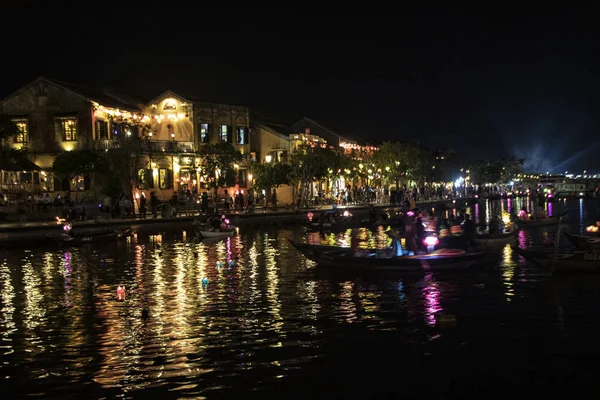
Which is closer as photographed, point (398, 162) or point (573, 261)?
point (573, 261)

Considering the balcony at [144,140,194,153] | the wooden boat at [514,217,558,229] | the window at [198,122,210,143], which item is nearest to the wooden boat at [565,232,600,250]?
the wooden boat at [514,217,558,229]

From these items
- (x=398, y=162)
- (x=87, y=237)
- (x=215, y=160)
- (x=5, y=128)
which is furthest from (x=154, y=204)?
(x=398, y=162)

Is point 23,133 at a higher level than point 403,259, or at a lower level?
higher

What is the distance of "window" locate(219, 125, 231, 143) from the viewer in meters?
61.0

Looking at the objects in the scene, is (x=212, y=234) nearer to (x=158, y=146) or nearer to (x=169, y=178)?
(x=158, y=146)

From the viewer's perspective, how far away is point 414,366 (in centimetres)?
1198

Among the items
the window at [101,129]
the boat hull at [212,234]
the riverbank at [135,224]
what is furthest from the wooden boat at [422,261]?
the window at [101,129]

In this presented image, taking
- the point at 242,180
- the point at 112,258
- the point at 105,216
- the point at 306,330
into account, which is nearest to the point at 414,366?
the point at 306,330

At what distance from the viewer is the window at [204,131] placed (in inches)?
2333

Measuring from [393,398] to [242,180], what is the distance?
175ft

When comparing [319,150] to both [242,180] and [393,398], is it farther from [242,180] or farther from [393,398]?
[393,398]

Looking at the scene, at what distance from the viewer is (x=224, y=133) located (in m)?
61.6

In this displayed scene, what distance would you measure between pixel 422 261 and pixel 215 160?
35.4 meters

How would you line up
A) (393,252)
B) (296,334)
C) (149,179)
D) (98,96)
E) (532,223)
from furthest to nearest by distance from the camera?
(98,96) → (149,179) → (532,223) → (393,252) → (296,334)
